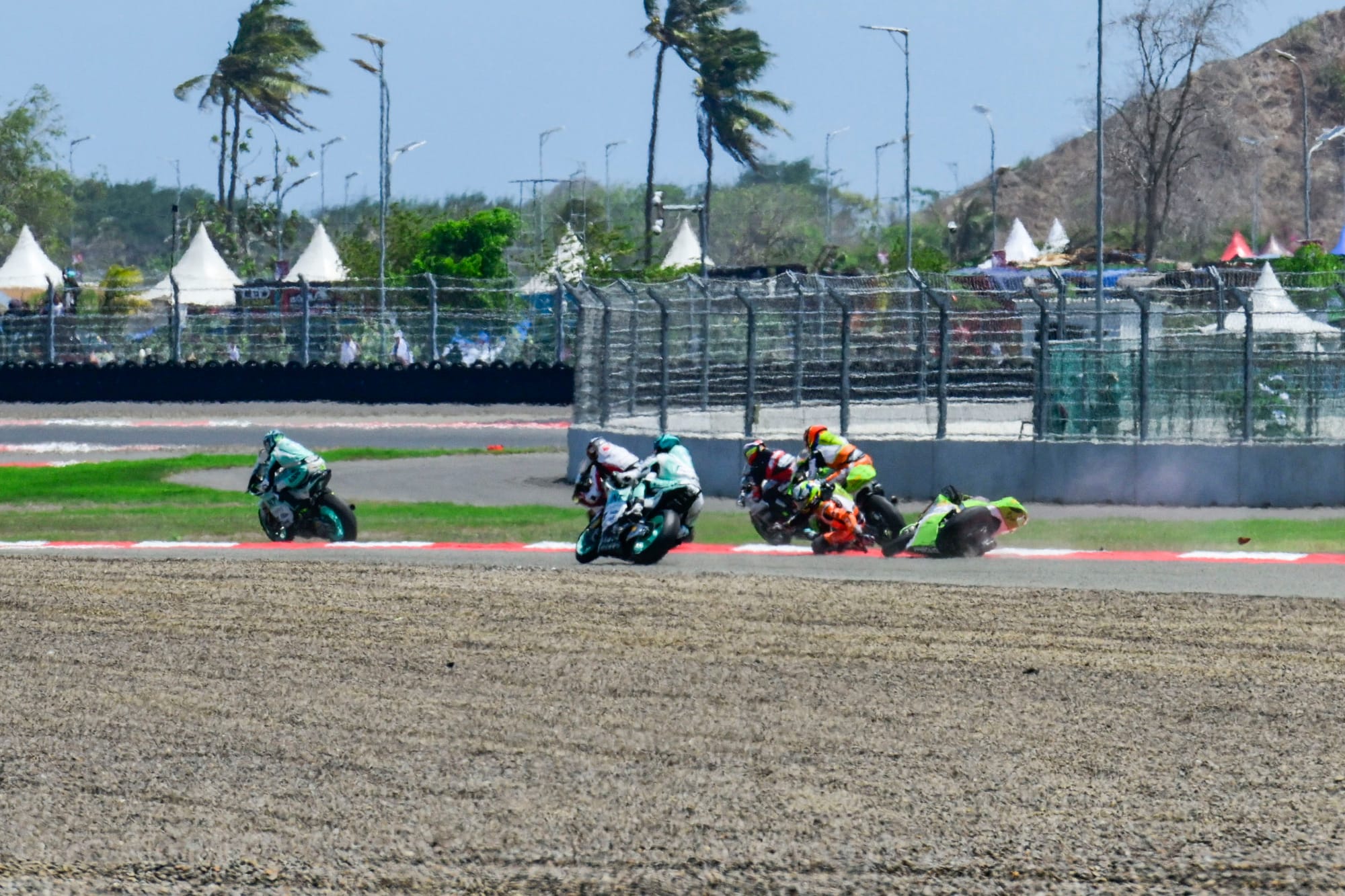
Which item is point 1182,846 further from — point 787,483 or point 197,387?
point 197,387

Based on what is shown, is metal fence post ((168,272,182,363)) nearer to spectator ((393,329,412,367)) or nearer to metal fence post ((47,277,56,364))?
metal fence post ((47,277,56,364))

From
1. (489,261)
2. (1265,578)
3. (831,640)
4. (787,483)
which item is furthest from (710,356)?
(489,261)

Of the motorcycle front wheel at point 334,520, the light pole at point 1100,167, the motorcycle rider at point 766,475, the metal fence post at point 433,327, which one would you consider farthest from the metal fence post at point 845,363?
the metal fence post at point 433,327

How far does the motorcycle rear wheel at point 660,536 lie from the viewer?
1298 cm

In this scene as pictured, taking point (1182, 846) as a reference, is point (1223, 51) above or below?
above

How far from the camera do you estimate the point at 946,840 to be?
6074 millimetres

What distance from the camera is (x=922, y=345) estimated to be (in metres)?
19.0

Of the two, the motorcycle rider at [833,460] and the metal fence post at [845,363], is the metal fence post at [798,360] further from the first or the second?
the motorcycle rider at [833,460]

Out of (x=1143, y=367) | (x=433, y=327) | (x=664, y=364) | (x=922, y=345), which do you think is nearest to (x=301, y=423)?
(x=433, y=327)

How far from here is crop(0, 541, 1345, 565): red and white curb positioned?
13.5m

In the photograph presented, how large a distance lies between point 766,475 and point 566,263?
3980cm

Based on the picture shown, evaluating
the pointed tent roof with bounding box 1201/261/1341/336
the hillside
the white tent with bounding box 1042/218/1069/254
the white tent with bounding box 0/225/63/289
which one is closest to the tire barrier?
the pointed tent roof with bounding box 1201/261/1341/336

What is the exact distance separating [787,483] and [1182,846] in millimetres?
8267

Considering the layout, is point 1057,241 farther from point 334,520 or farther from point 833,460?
point 833,460
